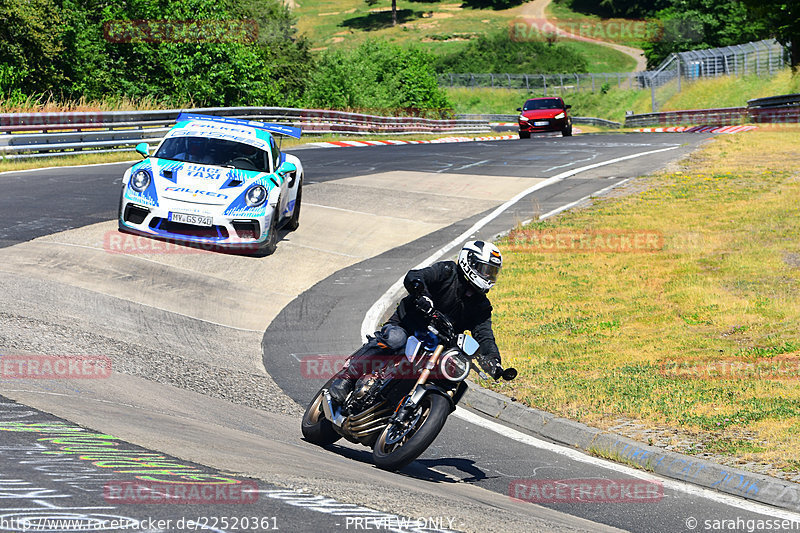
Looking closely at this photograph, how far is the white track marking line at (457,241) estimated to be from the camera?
1268 cm

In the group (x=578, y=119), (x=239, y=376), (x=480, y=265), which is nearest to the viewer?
(x=480, y=265)

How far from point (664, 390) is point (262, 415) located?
4023 millimetres

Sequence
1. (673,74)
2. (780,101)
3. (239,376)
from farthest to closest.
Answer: (673,74)
(780,101)
(239,376)

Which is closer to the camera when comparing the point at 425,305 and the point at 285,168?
the point at 425,305

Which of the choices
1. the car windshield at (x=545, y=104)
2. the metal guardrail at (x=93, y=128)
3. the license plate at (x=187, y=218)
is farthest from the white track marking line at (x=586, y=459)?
the car windshield at (x=545, y=104)

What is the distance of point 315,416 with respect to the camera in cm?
768

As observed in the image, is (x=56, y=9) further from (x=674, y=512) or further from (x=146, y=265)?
(x=674, y=512)

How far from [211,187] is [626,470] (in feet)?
27.8

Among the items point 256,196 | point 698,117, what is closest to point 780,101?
point 698,117

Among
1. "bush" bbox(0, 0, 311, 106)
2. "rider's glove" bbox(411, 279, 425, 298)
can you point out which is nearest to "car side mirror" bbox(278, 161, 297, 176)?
"rider's glove" bbox(411, 279, 425, 298)

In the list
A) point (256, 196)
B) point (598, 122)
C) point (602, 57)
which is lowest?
point (598, 122)

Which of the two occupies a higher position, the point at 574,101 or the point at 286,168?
the point at 286,168

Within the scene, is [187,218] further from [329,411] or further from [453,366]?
[453,366]

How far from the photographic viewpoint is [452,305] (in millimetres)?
7457
